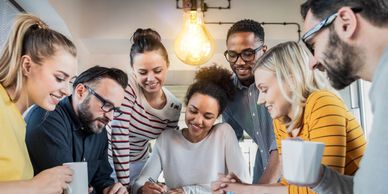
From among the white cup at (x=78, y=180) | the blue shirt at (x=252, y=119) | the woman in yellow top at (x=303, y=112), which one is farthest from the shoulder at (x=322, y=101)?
the white cup at (x=78, y=180)

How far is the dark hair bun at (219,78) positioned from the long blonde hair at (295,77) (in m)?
0.49

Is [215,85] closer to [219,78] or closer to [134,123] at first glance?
[219,78]

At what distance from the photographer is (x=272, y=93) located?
111 centimetres

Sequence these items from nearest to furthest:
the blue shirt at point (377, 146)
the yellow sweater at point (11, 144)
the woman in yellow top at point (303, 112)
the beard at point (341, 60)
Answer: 1. the blue shirt at point (377, 146)
2. the beard at point (341, 60)
3. the yellow sweater at point (11, 144)
4. the woman in yellow top at point (303, 112)

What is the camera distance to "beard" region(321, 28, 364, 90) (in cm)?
69

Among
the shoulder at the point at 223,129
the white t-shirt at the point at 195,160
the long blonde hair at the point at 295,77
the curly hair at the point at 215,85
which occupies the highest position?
the long blonde hair at the point at 295,77

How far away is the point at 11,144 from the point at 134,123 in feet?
2.46

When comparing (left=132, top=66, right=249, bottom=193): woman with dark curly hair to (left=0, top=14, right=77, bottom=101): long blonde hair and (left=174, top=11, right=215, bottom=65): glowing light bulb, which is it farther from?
(left=0, top=14, right=77, bottom=101): long blonde hair

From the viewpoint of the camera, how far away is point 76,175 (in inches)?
35.5

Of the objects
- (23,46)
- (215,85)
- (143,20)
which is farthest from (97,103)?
(143,20)

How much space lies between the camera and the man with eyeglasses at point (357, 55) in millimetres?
542

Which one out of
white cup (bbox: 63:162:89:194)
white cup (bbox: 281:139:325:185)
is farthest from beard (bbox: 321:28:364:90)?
white cup (bbox: 63:162:89:194)

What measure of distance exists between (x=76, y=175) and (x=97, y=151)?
1.56 ft

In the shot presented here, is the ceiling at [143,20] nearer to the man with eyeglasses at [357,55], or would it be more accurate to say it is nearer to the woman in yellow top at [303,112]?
the woman in yellow top at [303,112]
